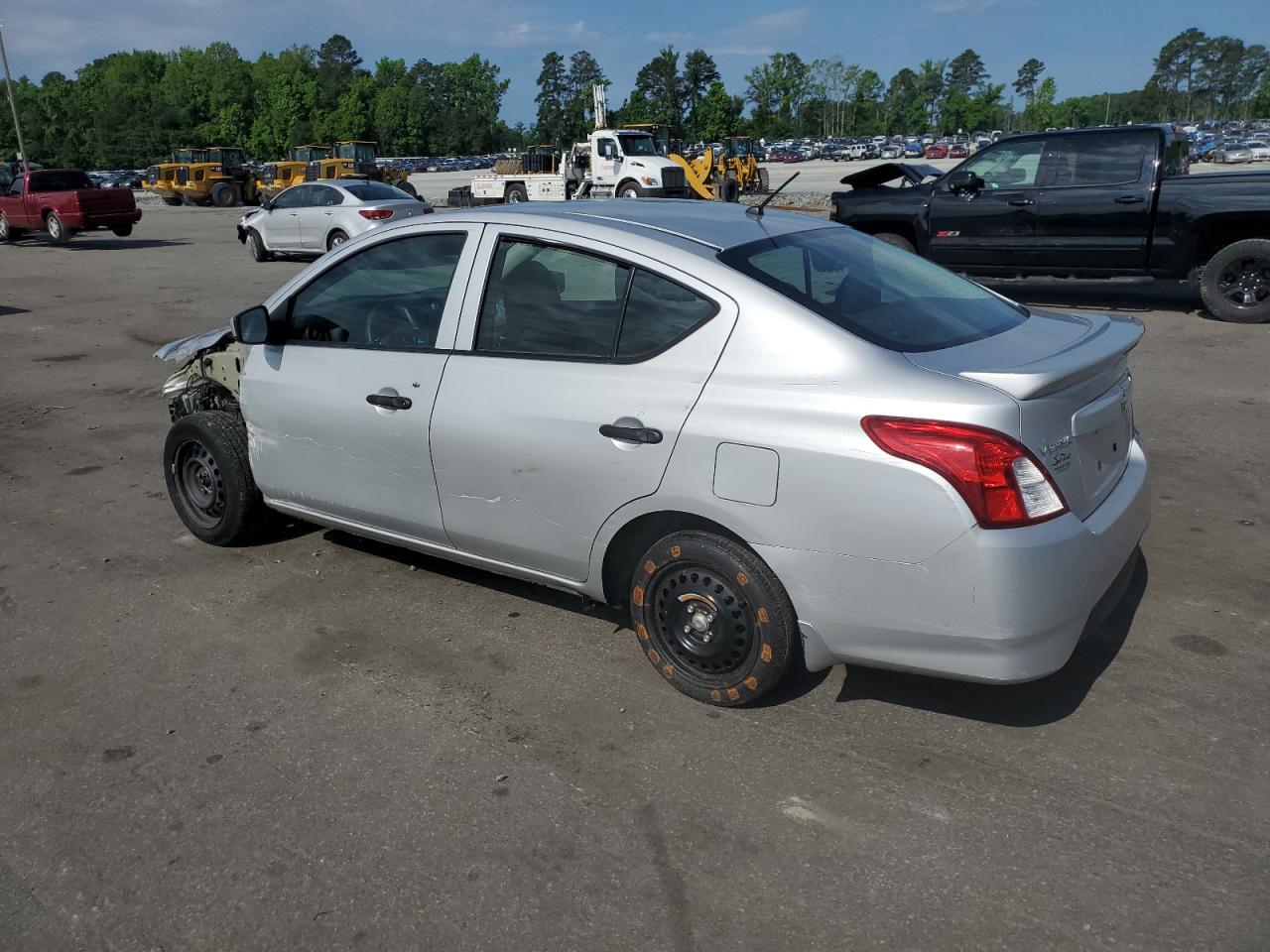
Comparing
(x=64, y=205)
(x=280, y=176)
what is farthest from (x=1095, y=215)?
(x=280, y=176)

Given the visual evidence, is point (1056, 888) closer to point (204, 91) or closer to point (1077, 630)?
point (1077, 630)

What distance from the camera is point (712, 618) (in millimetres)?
3541

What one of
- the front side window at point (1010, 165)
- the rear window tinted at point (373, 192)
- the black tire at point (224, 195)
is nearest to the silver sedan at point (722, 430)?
the front side window at point (1010, 165)

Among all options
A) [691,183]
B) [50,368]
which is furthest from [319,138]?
[50,368]

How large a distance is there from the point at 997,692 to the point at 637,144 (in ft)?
95.0

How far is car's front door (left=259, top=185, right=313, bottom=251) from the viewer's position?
66.3 ft

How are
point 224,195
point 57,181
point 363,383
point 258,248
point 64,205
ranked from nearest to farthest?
1. point 363,383
2. point 258,248
3. point 64,205
4. point 57,181
5. point 224,195

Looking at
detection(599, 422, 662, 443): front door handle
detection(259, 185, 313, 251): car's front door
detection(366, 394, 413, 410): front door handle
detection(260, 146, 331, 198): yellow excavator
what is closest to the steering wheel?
detection(366, 394, 413, 410): front door handle

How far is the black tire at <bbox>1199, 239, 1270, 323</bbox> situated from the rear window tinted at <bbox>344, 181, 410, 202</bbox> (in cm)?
1433

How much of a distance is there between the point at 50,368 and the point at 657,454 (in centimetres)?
897

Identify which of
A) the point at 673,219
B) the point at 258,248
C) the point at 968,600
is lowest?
the point at 968,600

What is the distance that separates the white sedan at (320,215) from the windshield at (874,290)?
16.2 m

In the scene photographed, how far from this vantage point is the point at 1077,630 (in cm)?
323

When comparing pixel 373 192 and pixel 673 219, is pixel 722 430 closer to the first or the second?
pixel 673 219
